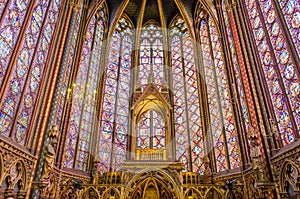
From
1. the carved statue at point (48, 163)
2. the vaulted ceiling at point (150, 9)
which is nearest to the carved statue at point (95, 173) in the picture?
the carved statue at point (48, 163)

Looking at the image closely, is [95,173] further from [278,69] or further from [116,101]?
[278,69]

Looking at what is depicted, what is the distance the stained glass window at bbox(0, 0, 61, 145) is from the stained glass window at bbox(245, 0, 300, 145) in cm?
908

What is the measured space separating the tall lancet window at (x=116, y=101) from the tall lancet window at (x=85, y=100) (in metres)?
1.01

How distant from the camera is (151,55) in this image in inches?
786

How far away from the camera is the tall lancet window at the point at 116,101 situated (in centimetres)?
1520

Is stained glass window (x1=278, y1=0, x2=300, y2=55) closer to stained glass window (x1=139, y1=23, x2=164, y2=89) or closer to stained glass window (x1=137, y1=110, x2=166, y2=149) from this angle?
stained glass window (x1=137, y1=110, x2=166, y2=149)

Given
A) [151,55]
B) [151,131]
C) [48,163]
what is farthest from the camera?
[151,55]

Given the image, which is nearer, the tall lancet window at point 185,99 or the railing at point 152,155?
the railing at point 152,155

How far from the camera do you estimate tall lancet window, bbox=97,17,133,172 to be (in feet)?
49.9

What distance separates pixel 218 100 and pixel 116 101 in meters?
6.78

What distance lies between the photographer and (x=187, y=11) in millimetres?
19594

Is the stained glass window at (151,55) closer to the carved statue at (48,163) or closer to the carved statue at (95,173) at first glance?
the carved statue at (95,173)

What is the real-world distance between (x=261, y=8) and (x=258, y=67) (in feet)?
8.17

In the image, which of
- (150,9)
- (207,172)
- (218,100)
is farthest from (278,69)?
(150,9)
